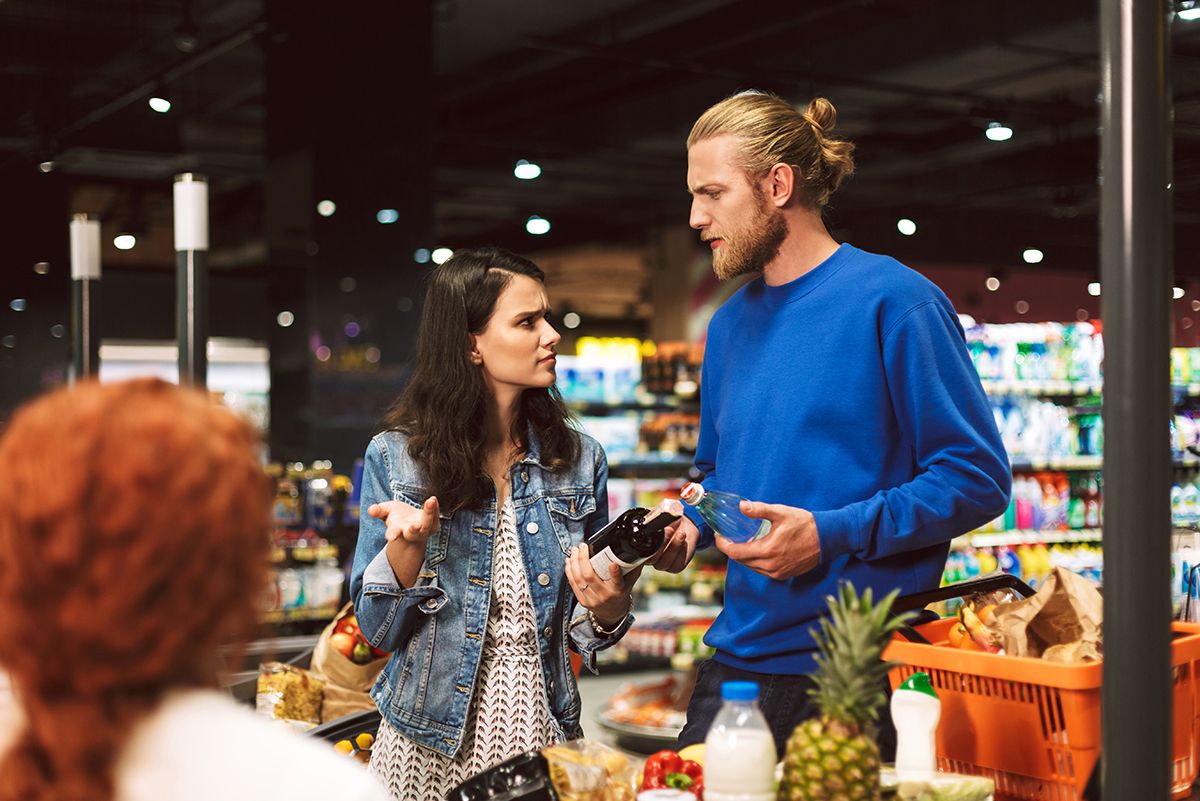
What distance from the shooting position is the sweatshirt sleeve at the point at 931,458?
2.18 meters

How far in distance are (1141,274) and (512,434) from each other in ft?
4.78

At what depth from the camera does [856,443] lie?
230 cm

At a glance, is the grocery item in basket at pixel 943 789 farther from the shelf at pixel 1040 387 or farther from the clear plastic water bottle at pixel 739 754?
the shelf at pixel 1040 387

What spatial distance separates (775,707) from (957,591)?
0.40 metres

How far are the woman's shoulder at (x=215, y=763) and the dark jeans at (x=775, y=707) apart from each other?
1.21 metres

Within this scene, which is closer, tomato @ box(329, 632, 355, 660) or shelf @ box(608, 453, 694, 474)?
tomato @ box(329, 632, 355, 660)

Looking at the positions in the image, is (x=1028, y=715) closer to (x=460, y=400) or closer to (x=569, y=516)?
(x=569, y=516)

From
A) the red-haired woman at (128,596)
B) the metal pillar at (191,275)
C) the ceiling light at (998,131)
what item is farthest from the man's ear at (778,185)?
the ceiling light at (998,131)

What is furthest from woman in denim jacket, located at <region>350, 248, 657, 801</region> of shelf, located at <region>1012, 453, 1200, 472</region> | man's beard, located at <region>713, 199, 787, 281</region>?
shelf, located at <region>1012, 453, 1200, 472</region>

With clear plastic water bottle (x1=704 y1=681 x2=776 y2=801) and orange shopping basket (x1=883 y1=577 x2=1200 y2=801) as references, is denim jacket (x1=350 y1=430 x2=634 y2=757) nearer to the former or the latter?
orange shopping basket (x1=883 y1=577 x2=1200 y2=801)

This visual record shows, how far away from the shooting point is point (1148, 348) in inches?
61.2

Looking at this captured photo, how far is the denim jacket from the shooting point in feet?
8.13

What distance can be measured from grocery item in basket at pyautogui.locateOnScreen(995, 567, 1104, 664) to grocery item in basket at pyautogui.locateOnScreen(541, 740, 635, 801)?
0.63 metres

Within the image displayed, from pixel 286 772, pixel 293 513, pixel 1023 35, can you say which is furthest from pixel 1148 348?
pixel 1023 35
